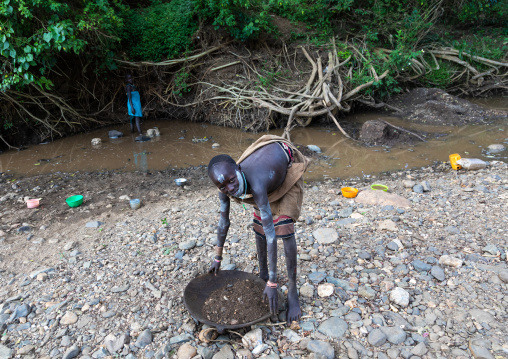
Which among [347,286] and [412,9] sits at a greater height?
[412,9]

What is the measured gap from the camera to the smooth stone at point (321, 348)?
1937 mm

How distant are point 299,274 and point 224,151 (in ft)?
13.0

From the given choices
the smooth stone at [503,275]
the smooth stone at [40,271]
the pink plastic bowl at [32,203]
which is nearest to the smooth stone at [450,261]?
the smooth stone at [503,275]

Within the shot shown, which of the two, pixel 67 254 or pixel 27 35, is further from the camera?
pixel 27 35

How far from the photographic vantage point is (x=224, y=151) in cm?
630

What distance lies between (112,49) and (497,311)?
7.91 meters

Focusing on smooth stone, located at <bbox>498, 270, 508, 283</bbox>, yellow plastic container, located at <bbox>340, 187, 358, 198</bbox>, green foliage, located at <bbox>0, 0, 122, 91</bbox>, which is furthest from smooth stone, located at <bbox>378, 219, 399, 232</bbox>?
green foliage, located at <bbox>0, 0, 122, 91</bbox>

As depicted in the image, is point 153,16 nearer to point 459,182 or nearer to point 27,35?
point 27,35

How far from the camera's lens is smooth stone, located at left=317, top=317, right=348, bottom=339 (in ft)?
6.88

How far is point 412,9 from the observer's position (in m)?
9.20

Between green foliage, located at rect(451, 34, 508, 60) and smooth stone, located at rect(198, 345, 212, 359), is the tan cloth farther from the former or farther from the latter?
green foliage, located at rect(451, 34, 508, 60)

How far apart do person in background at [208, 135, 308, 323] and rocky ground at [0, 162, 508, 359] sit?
0.42 metres

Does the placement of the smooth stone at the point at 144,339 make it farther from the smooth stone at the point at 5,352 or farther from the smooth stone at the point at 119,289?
the smooth stone at the point at 5,352

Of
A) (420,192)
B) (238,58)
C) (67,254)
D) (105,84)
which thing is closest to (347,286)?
(420,192)
